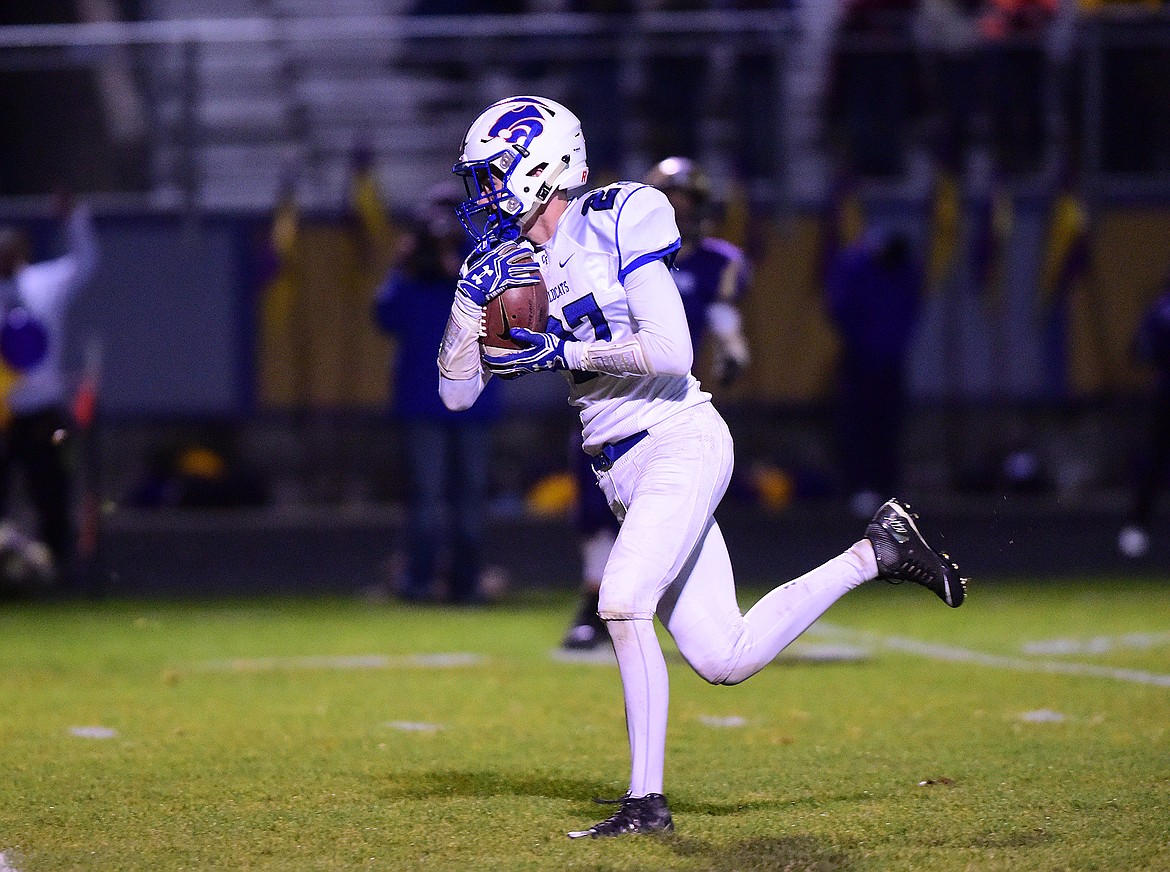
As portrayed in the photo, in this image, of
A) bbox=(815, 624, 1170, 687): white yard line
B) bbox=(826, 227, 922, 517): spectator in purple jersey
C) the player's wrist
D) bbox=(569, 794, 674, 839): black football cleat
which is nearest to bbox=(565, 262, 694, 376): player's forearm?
the player's wrist

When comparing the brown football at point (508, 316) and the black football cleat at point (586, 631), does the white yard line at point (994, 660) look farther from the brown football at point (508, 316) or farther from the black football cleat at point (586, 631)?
the brown football at point (508, 316)

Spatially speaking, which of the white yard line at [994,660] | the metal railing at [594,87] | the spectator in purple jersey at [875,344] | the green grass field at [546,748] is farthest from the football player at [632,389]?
the metal railing at [594,87]

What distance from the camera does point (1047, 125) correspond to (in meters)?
14.8

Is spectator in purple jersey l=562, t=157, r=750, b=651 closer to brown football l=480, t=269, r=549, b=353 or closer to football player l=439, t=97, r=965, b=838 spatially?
football player l=439, t=97, r=965, b=838

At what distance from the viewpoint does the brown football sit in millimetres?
4812

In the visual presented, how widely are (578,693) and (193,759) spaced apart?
190cm

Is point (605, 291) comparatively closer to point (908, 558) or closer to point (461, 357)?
point (461, 357)

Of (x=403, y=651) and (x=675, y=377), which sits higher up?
(x=675, y=377)

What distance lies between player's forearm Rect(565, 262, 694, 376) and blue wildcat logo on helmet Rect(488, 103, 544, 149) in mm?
502

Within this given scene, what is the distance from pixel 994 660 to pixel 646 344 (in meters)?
4.00

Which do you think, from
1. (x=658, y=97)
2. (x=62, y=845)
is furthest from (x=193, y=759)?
(x=658, y=97)

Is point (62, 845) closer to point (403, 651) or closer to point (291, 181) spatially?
point (403, 651)

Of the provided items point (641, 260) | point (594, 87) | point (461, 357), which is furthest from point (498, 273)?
point (594, 87)

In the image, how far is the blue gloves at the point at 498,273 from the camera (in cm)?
484
